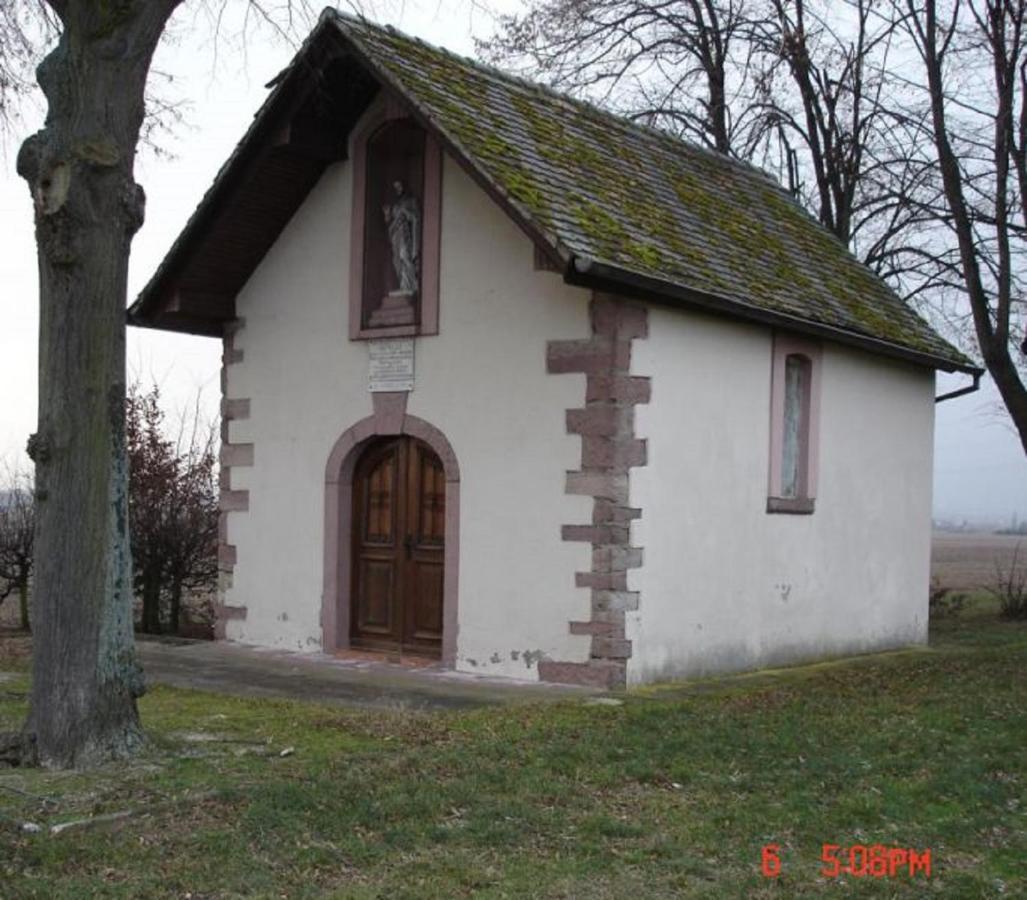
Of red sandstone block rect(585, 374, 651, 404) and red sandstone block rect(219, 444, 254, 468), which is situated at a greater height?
red sandstone block rect(585, 374, 651, 404)

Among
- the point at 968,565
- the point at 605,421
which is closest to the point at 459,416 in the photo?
the point at 605,421

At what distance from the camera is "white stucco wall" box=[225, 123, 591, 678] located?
12.6 meters

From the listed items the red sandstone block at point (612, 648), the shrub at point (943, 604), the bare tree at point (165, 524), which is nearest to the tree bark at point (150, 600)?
the bare tree at point (165, 524)

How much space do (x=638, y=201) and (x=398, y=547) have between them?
13.3ft

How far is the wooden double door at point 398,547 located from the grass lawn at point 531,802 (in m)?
3.17

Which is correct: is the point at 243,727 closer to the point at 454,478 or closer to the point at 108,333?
the point at 108,333

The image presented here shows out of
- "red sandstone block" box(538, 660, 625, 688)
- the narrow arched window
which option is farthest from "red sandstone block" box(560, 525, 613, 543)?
the narrow arched window

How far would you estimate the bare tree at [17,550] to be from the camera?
59.7 ft

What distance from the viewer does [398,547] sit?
1401 centimetres

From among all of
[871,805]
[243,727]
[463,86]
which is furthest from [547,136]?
[871,805]

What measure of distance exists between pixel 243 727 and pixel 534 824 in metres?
3.17

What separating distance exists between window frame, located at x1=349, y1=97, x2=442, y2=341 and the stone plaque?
0.09m

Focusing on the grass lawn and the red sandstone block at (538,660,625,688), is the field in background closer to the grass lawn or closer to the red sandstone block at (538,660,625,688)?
the red sandstone block at (538,660,625,688)
